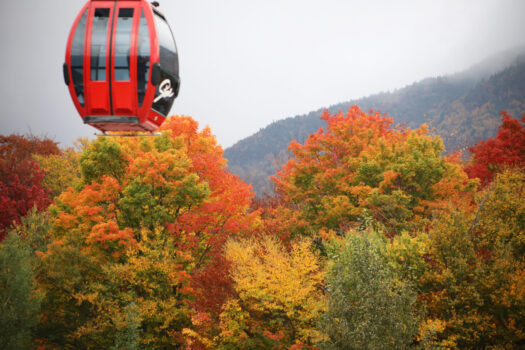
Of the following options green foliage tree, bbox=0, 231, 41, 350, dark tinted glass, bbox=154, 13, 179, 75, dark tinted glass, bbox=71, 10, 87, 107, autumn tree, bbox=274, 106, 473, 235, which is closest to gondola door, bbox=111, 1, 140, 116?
dark tinted glass, bbox=154, 13, 179, 75

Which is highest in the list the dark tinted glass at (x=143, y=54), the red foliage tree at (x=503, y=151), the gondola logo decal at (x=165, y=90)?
the dark tinted glass at (x=143, y=54)

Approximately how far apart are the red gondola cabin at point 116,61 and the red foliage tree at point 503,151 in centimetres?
2984

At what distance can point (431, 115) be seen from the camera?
148 metres

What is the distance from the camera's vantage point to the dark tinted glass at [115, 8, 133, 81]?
6699mm

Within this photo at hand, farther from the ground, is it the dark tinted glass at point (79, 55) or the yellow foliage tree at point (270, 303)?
the dark tinted glass at point (79, 55)

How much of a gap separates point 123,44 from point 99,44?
1.66 feet

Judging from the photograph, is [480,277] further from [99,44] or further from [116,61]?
[99,44]

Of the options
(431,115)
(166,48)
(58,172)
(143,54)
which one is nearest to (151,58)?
(143,54)

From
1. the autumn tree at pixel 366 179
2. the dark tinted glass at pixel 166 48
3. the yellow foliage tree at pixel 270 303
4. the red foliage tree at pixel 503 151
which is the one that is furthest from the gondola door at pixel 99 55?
the red foliage tree at pixel 503 151

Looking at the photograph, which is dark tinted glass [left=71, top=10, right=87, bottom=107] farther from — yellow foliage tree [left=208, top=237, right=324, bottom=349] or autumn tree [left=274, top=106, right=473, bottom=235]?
autumn tree [left=274, top=106, right=473, bottom=235]

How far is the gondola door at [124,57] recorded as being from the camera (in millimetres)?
6707

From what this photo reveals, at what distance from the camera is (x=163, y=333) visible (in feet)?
67.4

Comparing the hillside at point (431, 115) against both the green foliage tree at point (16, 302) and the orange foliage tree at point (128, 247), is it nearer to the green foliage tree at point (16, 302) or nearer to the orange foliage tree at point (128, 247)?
the orange foliage tree at point (128, 247)

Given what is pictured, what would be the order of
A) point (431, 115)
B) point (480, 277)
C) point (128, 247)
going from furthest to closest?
point (431, 115) → point (128, 247) → point (480, 277)
